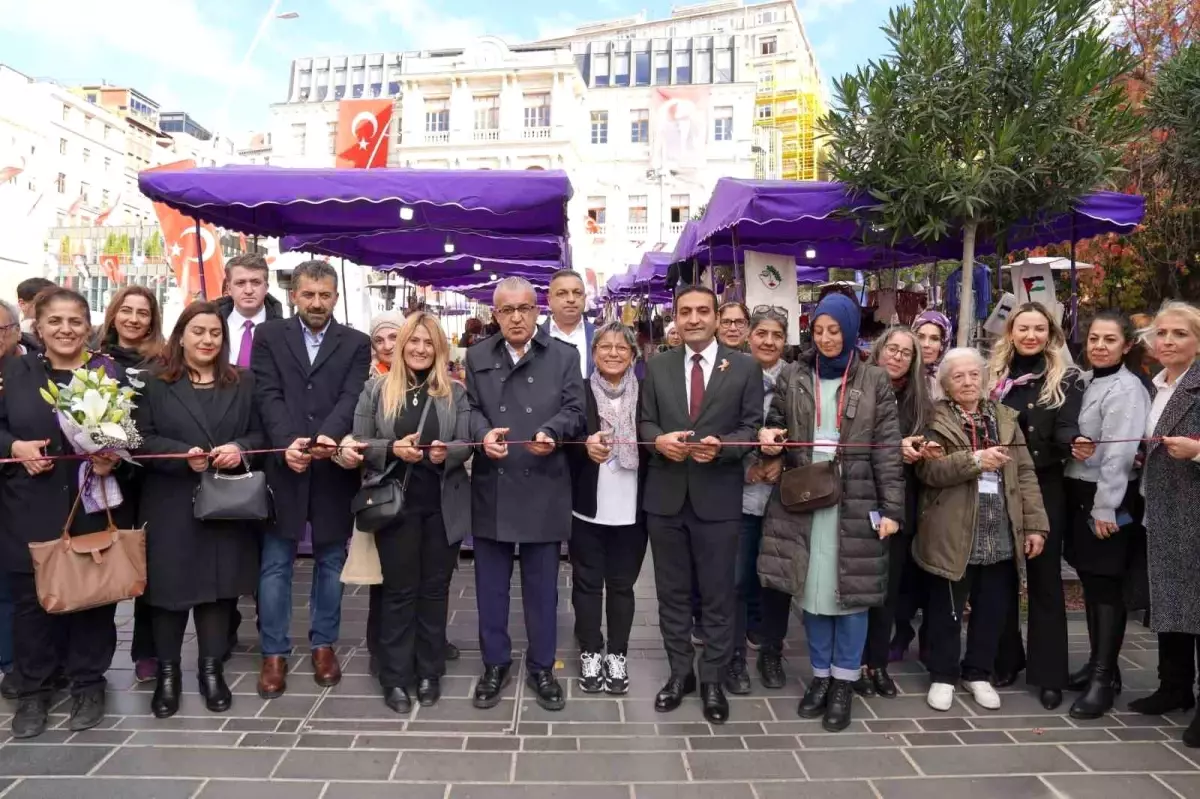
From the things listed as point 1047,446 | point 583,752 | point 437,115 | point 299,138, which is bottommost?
point 583,752

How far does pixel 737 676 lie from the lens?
395 centimetres

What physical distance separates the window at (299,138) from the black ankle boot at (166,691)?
2136 inches

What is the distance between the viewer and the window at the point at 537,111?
42.9 meters

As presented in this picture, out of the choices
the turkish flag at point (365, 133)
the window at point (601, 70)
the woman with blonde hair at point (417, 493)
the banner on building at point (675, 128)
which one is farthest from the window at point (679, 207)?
the woman with blonde hair at point (417, 493)

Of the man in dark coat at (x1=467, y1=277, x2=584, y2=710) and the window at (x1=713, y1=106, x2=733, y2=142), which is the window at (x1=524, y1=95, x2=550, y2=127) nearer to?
the window at (x1=713, y1=106, x2=733, y2=142)

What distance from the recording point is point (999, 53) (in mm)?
5195

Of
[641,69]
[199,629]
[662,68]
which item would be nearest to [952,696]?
[199,629]

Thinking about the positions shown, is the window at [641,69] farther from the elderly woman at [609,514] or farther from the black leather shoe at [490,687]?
the black leather shoe at [490,687]

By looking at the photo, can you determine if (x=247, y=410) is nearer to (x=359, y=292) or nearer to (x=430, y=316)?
(x=430, y=316)

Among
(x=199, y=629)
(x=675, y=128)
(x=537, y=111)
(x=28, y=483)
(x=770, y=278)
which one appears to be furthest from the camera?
(x=537, y=111)

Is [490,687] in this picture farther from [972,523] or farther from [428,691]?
[972,523]

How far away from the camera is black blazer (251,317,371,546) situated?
3801 millimetres

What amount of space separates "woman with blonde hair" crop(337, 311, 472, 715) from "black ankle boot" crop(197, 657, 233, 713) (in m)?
0.70

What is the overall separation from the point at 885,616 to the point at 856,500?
0.75 metres
